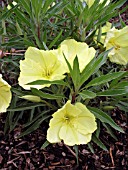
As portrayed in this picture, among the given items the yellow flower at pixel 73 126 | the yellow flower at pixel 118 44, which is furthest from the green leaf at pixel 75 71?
the yellow flower at pixel 118 44

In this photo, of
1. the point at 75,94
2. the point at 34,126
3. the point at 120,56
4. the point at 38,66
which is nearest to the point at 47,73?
the point at 38,66

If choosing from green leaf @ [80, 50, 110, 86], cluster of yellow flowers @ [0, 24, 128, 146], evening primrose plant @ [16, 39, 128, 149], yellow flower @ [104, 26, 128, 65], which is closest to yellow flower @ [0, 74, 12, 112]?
cluster of yellow flowers @ [0, 24, 128, 146]

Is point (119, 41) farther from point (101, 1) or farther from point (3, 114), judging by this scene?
point (3, 114)

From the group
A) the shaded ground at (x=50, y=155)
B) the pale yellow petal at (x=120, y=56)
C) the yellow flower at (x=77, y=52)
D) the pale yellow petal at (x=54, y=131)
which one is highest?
the pale yellow petal at (x=120, y=56)

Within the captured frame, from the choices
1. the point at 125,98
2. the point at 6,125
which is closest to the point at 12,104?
the point at 6,125

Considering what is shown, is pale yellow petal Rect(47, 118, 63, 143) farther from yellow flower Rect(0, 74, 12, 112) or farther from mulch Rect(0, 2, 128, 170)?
mulch Rect(0, 2, 128, 170)

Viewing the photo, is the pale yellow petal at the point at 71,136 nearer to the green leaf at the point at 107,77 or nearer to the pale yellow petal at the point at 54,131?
the pale yellow petal at the point at 54,131
